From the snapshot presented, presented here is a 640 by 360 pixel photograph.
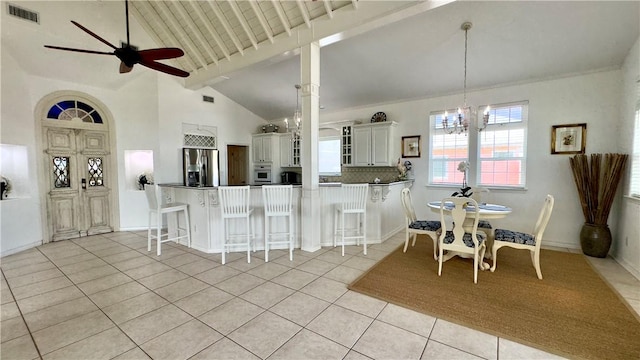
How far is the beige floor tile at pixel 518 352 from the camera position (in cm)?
179

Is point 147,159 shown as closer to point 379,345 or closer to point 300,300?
point 300,300

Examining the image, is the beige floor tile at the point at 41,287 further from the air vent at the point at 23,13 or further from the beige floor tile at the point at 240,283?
the air vent at the point at 23,13

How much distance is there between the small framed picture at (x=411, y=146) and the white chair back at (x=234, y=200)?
3679 millimetres

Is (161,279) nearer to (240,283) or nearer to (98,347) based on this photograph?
(240,283)

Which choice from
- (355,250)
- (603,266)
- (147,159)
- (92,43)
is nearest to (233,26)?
(92,43)

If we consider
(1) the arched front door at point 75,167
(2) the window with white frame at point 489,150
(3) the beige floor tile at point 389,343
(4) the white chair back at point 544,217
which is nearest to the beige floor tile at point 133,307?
(3) the beige floor tile at point 389,343

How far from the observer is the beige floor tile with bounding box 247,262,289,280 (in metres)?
3.14

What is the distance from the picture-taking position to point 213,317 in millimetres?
2279

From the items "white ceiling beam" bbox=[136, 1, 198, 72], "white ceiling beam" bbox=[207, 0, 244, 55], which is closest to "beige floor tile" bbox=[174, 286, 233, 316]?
"white ceiling beam" bbox=[207, 0, 244, 55]

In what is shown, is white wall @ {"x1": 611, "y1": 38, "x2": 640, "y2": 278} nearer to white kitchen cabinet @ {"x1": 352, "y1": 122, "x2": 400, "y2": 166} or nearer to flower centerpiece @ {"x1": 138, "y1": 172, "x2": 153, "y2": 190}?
white kitchen cabinet @ {"x1": 352, "y1": 122, "x2": 400, "y2": 166}

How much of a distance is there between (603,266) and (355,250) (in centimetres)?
331

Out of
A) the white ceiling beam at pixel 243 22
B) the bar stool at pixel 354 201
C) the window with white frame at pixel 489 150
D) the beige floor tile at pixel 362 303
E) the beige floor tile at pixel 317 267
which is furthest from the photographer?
the window with white frame at pixel 489 150

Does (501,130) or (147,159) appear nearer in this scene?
(501,130)

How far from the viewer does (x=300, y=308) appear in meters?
2.41
